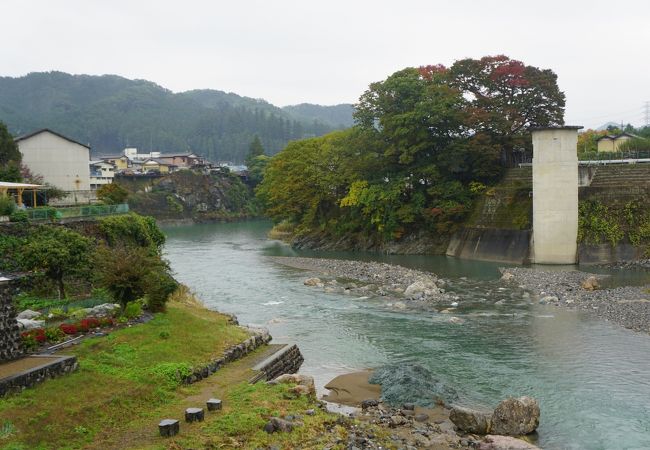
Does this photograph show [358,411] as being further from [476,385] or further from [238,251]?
[238,251]

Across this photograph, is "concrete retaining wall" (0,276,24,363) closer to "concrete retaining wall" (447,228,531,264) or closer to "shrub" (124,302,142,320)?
"shrub" (124,302,142,320)

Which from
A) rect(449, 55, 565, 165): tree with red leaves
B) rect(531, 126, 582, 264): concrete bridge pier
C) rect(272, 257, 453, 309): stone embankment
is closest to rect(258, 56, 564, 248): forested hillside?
rect(449, 55, 565, 165): tree with red leaves

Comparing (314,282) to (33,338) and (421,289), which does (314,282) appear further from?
(33,338)

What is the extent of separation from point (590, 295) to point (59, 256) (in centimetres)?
2517

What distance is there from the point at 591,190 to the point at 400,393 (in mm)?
33489

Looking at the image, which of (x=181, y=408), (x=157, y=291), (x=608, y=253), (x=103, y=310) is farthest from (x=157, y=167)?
Answer: (x=181, y=408)

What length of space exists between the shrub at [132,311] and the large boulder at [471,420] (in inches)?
431

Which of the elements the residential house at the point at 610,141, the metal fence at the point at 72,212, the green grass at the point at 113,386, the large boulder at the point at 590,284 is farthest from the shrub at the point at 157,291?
the residential house at the point at 610,141

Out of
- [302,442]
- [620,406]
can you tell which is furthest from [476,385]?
[302,442]

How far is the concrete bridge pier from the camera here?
4269 centimetres

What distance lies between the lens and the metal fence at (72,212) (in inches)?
1196

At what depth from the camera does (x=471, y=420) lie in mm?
14641

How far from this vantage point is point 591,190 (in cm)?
4431

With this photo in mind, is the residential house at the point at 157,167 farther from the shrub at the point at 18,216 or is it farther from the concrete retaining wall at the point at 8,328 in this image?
the concrete retaining wall at the point at 8,328
